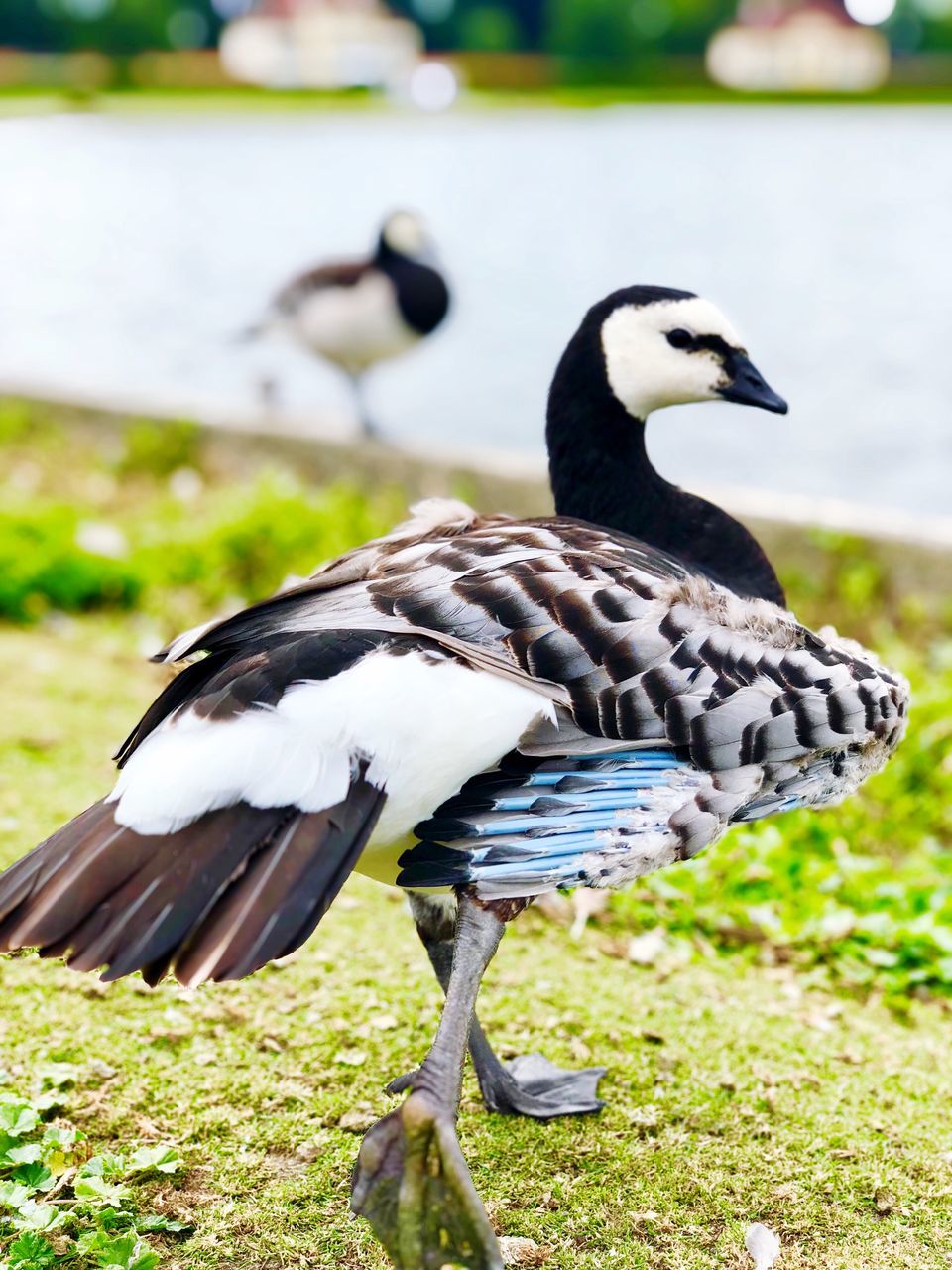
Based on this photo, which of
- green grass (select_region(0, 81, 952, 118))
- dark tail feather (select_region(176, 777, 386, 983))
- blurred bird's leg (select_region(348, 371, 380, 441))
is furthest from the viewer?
green grass (select_region(0, 81, 952, 118))

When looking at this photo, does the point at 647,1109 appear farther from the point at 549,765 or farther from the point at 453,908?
the point at 549,765

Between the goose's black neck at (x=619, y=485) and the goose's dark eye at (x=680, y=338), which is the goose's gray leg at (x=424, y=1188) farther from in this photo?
the goose's dark eye at (x=680, y=338)

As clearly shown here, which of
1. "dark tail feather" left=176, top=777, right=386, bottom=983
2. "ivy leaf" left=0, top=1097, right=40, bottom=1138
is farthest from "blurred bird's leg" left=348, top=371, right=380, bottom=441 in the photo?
"dark tail feather" left=176, top=777, right=386, bottom=983

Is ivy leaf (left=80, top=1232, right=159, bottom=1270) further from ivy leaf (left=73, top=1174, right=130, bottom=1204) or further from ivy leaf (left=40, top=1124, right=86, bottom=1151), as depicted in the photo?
ivy leaf (left=40, top=1124, right=86, bottom=1151)

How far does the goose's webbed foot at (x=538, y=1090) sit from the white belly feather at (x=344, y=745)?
0.68 meters

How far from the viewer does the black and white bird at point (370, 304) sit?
7.02 m

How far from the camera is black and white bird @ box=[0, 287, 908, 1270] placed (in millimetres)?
1956

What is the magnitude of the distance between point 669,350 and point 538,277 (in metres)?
9.26

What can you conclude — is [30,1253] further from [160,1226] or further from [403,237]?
[403,237]

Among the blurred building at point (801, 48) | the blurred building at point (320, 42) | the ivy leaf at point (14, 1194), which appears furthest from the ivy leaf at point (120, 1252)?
the blurred building at point (320, 42)

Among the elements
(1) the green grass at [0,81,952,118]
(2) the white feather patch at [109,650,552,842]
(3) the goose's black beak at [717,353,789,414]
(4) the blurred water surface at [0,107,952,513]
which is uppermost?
(3) the goose's black beak at [717,353,789,414]

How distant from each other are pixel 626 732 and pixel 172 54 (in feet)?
211

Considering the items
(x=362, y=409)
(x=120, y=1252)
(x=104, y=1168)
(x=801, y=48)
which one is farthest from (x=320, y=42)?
(x=120, y=1252)

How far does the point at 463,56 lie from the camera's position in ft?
204
